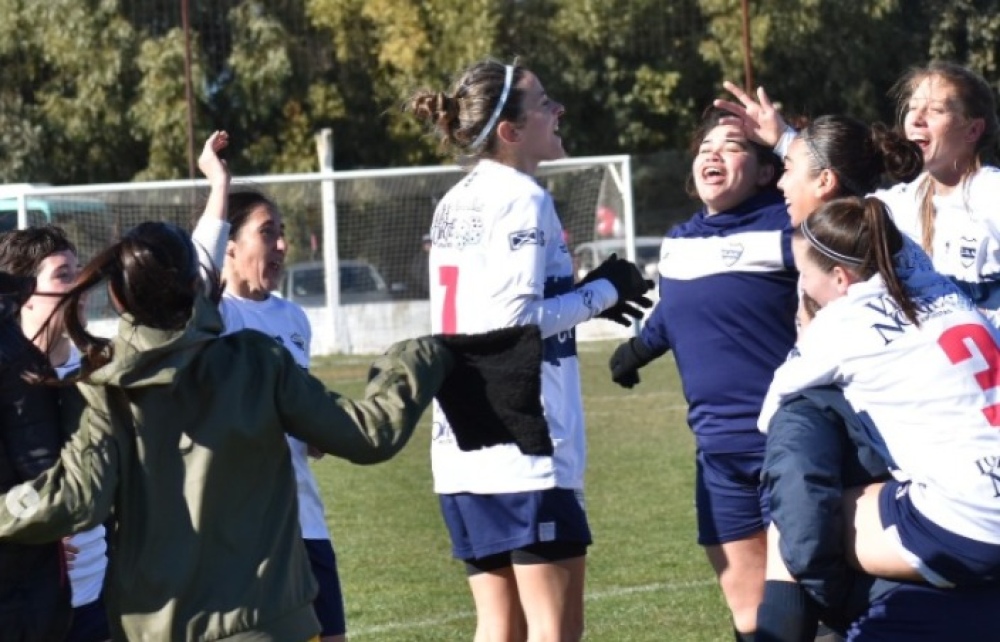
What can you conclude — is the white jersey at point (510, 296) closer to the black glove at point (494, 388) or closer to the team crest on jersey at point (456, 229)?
the team crest on jersey at point (456, 229)

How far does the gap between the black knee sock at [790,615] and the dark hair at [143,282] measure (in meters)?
1.56

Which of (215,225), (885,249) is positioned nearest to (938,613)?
(885,249)

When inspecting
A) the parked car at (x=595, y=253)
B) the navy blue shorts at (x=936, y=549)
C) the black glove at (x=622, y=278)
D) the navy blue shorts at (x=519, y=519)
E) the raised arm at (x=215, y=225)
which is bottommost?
the parked car at (x=595, y=253)

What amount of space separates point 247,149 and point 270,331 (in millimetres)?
22942

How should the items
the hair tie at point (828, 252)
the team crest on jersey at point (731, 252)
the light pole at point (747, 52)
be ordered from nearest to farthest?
the hair tie at point (828, 252)
the team crest on jersey at point (731, 252)
the light pole at point (747, 52)

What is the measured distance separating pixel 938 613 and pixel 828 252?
85 centimetres

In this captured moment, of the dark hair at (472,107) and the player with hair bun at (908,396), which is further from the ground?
the dark hair at (472,107)

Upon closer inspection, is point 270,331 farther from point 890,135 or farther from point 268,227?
point 890,135

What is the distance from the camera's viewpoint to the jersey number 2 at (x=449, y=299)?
4.42 m

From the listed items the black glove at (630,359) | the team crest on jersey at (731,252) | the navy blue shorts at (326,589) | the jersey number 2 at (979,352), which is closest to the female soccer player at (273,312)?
the navy blue shorts at (326,589)

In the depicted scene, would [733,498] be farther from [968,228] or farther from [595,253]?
[595,253]

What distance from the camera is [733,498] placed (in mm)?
4891

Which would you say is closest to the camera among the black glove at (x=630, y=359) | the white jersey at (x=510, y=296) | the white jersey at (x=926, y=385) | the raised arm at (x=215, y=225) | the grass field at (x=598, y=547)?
the white jersey at (x=926, y=385)

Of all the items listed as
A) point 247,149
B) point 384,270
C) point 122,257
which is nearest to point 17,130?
point 247,149
